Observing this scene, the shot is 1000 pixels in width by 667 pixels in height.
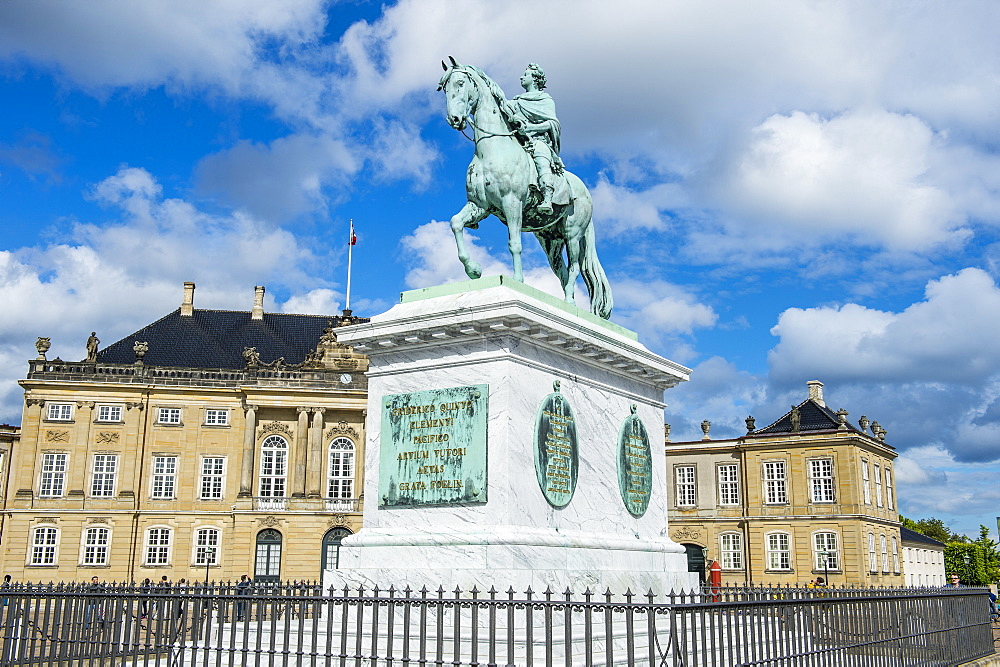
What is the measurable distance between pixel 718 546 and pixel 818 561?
5622mm

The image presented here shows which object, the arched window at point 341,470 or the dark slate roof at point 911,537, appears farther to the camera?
the dark slate roof at point 911,537

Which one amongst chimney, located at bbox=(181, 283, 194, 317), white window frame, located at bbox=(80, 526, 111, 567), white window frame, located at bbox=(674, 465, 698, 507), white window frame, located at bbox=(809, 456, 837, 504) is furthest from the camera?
chimney, located at bbox=(181, 283, 194, 317)

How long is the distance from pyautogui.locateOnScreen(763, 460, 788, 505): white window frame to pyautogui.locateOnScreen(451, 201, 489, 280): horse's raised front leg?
44919 mm

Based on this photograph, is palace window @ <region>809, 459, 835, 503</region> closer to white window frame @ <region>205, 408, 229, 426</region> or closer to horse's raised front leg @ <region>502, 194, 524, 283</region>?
white window frame @ <region>205, 408, 229, 426</region>

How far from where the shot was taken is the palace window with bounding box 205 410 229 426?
52.0 metres

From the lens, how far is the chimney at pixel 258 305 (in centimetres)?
5988

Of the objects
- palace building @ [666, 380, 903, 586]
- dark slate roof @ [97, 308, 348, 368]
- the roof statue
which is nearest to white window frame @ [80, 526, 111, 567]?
dark slate roof @ [97, 308, 348, 368]

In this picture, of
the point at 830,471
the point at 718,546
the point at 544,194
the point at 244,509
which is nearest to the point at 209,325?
the point at 244,509

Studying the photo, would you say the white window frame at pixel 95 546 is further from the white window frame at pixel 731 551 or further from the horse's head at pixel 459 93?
the horse's head at pixel 459 93

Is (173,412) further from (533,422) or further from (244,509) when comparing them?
(533,422)

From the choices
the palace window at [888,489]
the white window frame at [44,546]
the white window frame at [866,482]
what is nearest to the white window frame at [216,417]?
the white window frame at [44,546]

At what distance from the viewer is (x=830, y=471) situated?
50500 mm

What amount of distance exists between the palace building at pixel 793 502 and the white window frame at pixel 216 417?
25435 millimetres

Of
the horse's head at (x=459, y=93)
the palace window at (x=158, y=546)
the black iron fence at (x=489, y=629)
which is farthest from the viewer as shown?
the palace window at (x=158, y=546)
